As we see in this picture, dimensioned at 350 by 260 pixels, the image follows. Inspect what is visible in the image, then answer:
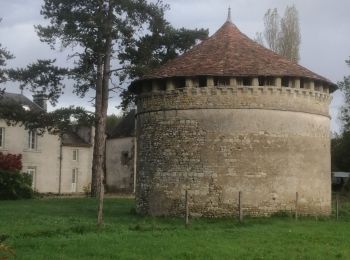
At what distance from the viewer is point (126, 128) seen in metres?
42.7

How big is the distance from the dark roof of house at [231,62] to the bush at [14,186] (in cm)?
1359

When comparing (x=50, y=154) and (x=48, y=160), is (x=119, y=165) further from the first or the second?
(x=48, y=160)

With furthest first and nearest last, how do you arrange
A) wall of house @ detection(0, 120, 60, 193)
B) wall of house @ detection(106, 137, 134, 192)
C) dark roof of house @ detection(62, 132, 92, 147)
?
wall of house @ detection(106, 137, 134, 192) → dark roof of house @ detection(62, 132, 92, 147) → wall of house @ detection(0, 120, 60, 193)

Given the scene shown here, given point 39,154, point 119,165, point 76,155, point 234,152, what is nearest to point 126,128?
point 119,165

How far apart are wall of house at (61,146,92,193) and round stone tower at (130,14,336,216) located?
2141 cm

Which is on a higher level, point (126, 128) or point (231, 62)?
point (231, 62)

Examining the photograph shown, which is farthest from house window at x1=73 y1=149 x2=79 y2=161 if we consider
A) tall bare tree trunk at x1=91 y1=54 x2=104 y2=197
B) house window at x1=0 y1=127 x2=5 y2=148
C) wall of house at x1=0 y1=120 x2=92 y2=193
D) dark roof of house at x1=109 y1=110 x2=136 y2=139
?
tall bare tree trunk at x1=91 y1=54 x2=104 y2=197

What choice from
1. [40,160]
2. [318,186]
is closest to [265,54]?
[318,186]

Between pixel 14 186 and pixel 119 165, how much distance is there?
36.8 ft

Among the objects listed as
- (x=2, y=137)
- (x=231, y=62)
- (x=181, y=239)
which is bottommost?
(x=181, y=239)

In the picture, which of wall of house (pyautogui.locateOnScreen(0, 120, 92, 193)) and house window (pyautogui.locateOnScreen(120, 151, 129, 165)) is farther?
house window (pyautogui.locateOnScreen(120, 151, 129, 165))

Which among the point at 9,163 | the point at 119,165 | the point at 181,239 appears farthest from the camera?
the point at 119,165

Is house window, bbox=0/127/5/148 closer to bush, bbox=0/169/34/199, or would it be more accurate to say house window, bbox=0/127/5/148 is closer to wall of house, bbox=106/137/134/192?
bush, bbox=0/169/34/199

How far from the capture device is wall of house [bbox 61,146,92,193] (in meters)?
41.0
